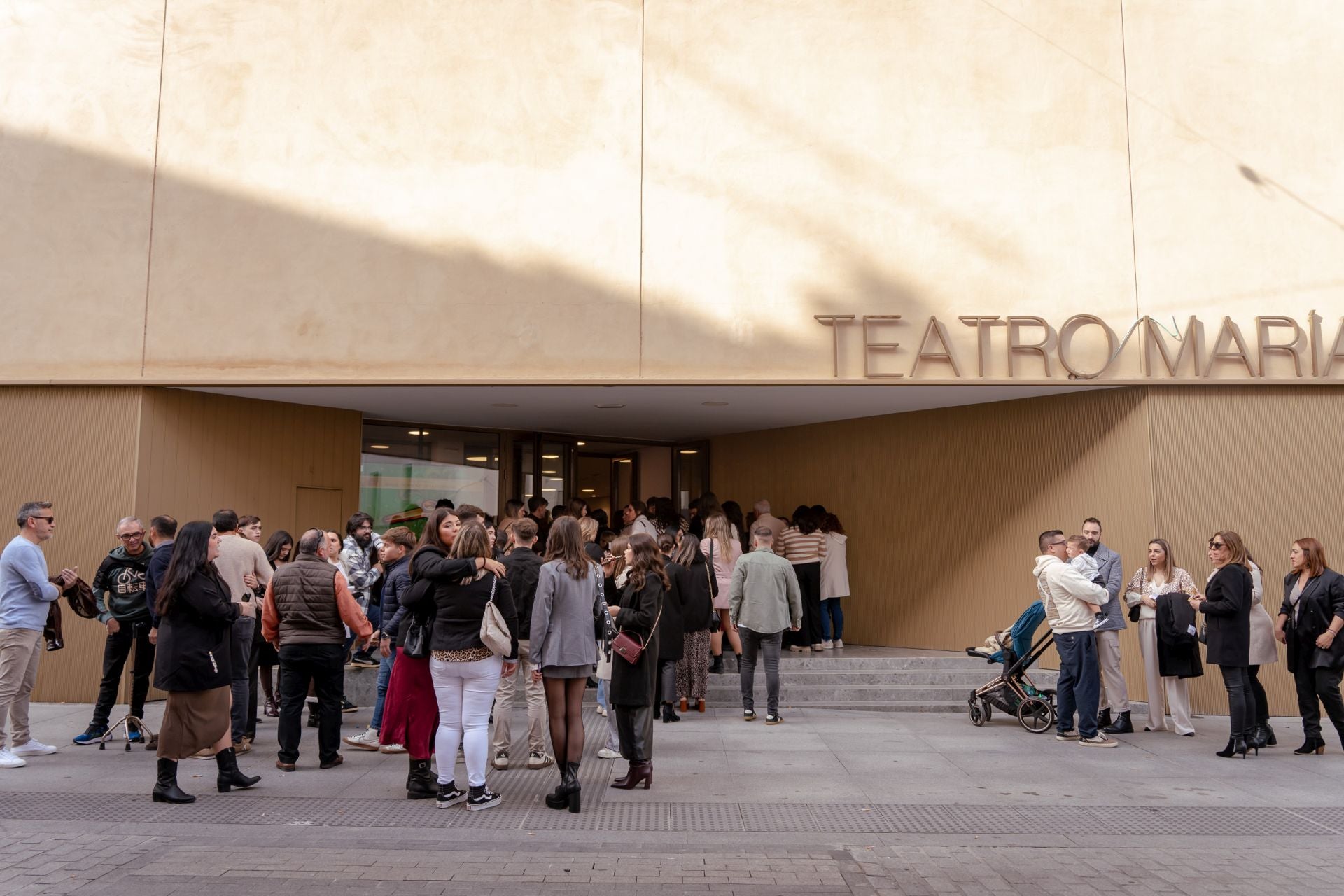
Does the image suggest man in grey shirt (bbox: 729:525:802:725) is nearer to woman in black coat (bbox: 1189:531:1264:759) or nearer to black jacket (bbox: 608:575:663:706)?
black jacket (bbox: 608:575:663:706)

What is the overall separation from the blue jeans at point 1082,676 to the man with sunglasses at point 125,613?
7661 mm

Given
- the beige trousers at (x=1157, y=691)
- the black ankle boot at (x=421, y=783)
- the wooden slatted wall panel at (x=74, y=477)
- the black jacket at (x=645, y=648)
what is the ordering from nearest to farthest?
the black ankle boot at (x=421, y=783), the black jacket at (x=645, y=648), the beige trousers at (x=1157, y=691), the wooden slatted wall panel at (x=74, y=477)

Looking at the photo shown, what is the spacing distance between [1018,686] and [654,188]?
252 inches

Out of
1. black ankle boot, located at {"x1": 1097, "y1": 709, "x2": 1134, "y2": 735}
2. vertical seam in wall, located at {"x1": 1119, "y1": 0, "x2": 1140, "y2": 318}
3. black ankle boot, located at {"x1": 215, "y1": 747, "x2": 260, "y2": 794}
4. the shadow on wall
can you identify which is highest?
vertical seam in wall, located at {"x1": 1119, "y1": 0, "x2": 1140, "y2": 318}

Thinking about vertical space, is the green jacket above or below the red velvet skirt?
above

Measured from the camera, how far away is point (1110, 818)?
21.1ft

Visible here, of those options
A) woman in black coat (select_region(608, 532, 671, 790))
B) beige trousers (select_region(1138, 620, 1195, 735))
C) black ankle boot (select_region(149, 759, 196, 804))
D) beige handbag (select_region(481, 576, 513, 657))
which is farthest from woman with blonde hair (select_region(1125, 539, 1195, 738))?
black ankle boot (select_region(149, 759, 196, 804))

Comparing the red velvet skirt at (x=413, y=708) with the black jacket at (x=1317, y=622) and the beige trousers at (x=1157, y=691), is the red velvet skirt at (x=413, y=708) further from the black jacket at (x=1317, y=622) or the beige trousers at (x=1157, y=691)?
the black jacket at (x=1317, y=622)


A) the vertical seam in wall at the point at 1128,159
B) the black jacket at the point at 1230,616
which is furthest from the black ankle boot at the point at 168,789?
the vertical seam in wall at the point at 1128,159

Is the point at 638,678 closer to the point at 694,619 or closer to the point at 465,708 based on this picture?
the point at 465,708

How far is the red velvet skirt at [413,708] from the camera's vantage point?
677 centimetres

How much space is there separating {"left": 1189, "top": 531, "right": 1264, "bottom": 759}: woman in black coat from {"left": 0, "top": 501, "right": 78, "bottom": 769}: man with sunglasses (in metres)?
9.38

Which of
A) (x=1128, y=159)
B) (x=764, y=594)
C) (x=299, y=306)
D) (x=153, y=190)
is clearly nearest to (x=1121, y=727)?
(x=764, y=594)

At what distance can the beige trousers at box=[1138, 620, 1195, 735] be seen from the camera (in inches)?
374
